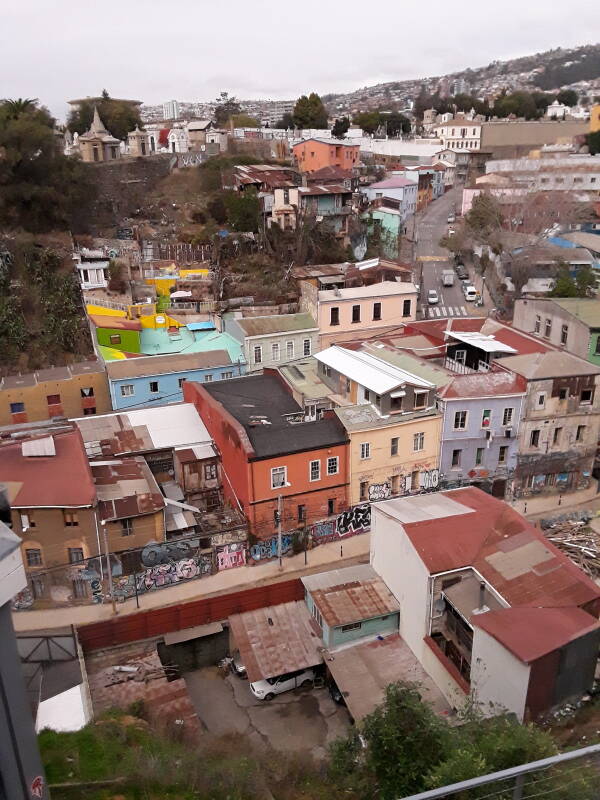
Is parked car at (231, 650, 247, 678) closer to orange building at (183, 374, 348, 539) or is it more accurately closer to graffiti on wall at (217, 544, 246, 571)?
graffiti on wall at (217, 544, 246, 571)

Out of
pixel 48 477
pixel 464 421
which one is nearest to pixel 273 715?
pixel 48 477

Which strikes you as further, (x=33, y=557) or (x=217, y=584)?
(x=217, y=584)

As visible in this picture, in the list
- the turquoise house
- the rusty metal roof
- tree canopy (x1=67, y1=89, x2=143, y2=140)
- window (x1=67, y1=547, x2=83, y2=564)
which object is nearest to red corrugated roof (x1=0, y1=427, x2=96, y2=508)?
window (x1=67, y1=547, x2=83, y2=564)

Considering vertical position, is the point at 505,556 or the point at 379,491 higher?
the point at 505,556

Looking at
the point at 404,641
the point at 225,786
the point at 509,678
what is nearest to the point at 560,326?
the point at 404,641

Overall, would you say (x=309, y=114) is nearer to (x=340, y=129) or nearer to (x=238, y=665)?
(x=340, y=129)

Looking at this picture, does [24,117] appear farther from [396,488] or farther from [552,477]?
[552,477]
